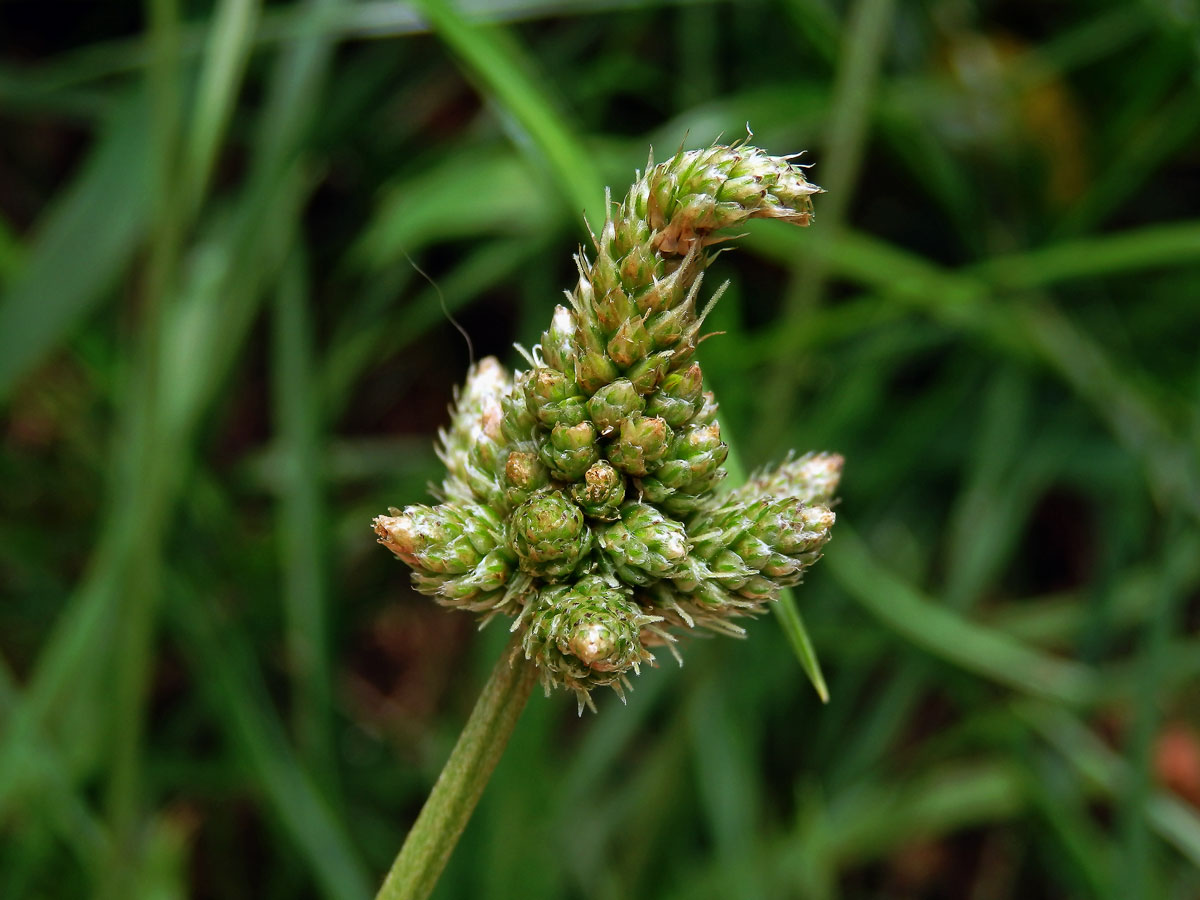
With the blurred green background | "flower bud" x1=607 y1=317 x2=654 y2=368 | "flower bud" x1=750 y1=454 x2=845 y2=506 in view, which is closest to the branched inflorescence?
"flower bud" x1=607 y1=317 x2=654 y2=368

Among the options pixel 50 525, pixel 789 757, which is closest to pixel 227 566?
pixel 50 525

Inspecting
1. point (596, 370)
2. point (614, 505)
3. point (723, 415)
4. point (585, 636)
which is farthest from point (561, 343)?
point (723, 415)

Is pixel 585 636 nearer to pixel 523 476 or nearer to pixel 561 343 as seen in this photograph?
pixel 523 476

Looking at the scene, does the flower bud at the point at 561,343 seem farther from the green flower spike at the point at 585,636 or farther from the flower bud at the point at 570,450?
the green flower spike at the point at 585,636

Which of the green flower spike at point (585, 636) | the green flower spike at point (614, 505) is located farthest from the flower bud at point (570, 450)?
the green flower spike at point (585, 636)

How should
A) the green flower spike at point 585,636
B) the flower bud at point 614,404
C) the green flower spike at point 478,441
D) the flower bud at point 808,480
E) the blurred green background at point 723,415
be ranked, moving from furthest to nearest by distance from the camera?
1. the blurred green background at point 723,415
2. the flower bud at point 808,480
3. the green flower spike at point 478,441
4. the flower bud at point 614,404
5. the green flower spike at point 585,636

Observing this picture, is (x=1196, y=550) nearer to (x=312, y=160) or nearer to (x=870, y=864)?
(x=870, y=864)
